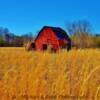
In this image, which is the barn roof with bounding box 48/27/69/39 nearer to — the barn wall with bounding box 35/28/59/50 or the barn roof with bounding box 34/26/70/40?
the barn roof with bounding box 34/26/70/40

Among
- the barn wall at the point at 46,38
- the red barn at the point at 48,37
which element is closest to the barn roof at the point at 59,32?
the red barn at the point at 48,37

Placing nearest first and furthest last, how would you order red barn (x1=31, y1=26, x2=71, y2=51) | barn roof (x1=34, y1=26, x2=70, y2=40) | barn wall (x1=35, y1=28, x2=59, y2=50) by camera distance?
red barn (x1=31, y1=26, x2=71, y2=51) < barn roof (x1=34, y1=26, x2=70, y2=40) < barn wall (x1=35, y1=28, x2=59, y2=50)

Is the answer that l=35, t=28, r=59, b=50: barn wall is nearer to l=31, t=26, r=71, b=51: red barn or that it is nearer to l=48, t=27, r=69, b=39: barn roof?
l=31, t=26, r=71, b=51: red barn

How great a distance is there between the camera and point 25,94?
3074 millimetres

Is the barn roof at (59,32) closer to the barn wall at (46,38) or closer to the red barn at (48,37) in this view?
the red barn at (48,37)

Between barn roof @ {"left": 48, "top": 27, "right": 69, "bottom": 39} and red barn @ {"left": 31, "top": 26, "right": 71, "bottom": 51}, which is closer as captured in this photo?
red barn @ {"left": 31, "top": 26, "right": 71, "bottom": 51}

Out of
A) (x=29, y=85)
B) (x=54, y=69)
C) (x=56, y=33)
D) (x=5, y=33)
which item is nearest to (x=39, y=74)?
(x=29, y=85)

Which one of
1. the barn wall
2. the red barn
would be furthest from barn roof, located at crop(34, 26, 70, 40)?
the barn wall

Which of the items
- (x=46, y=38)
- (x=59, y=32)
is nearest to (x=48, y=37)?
(x=46, y=38)

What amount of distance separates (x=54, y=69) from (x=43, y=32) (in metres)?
26.5

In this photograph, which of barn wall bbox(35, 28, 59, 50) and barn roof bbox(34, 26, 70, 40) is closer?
barn roof bbox(34, 26, 70, 40)

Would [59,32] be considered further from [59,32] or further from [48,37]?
[48,37]

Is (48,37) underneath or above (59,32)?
underneath

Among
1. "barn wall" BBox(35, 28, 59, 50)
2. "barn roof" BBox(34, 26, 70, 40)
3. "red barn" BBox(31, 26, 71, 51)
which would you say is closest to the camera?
"red barn" BBox(31, 26, 71, 51)
